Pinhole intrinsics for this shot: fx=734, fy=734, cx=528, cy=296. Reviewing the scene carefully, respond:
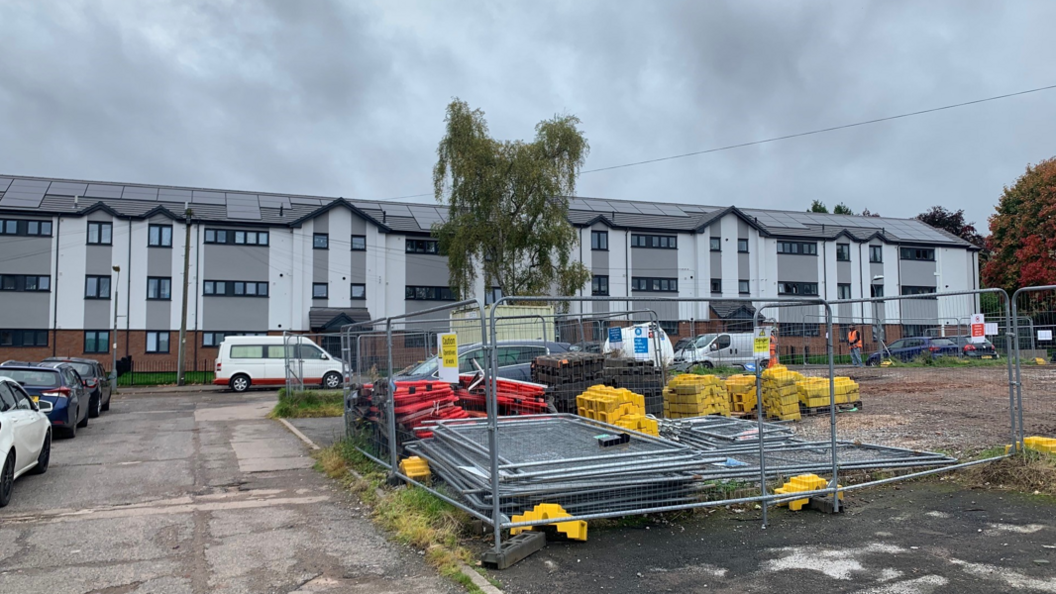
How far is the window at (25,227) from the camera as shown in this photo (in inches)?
1465

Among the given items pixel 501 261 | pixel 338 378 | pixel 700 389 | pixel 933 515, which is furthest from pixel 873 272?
pixel 933 515

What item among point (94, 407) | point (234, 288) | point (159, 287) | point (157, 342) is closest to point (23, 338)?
point (157, 342)


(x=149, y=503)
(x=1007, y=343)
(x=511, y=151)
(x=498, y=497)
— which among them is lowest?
(x=149, y=503)

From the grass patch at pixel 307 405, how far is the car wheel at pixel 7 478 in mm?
9327

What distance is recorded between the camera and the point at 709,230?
4662 centimetres

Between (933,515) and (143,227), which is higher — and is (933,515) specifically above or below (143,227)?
below

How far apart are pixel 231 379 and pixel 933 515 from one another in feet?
88.2

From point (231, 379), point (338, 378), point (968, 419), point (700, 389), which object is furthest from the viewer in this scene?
point (231, 379)

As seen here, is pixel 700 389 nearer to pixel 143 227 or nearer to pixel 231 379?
pixel 231 379

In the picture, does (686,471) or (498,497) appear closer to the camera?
(498,497)

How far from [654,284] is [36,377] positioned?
36.2 m

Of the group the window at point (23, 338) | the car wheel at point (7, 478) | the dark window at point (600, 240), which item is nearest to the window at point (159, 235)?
the window at point (23, 338)

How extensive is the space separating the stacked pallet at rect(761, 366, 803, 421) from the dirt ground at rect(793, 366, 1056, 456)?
22 cm

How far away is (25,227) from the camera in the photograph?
37406mm
